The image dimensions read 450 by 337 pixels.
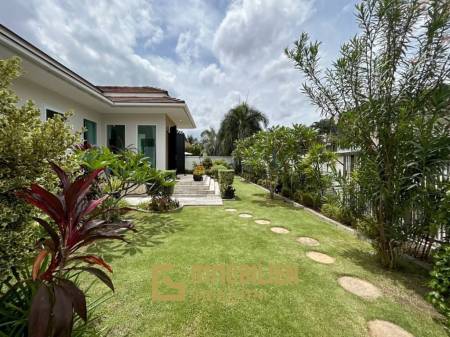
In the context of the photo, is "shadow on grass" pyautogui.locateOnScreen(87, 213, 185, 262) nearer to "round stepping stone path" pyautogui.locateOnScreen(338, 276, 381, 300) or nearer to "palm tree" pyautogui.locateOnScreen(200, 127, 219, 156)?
"round stepping stone path" pyautogui.locateOnScreen(338, 276, 381, 300)

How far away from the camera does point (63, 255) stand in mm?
1408

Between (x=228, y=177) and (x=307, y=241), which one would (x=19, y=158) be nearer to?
(x=307, y=241)

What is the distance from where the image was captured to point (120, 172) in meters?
5.16

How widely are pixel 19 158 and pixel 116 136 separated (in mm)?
10141

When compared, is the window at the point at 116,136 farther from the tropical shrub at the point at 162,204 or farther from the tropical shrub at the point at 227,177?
the tropical shrub at the point at 227,177

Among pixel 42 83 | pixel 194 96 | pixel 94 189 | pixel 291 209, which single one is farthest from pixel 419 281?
pixel 194 96

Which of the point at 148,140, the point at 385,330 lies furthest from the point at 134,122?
the point at 385,330

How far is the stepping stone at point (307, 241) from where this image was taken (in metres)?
4.37

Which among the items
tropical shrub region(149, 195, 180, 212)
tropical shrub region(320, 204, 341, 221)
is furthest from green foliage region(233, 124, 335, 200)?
tropical shrub region(149, 195, 180, 212)

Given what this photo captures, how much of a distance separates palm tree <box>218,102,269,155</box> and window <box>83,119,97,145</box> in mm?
14004

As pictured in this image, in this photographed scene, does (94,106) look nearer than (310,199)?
No

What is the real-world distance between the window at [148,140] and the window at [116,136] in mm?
868

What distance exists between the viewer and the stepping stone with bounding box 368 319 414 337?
210cm

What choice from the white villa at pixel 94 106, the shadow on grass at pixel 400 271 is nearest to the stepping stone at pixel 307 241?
the shadow on grass at pixel 400 271
